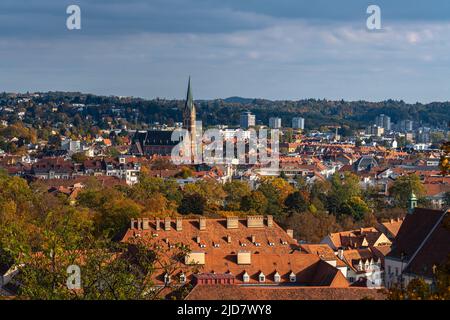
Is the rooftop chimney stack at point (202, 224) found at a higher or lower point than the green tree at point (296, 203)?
higher

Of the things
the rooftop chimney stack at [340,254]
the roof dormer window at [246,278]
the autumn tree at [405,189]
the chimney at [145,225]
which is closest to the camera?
the roof dormer window at [246,278]

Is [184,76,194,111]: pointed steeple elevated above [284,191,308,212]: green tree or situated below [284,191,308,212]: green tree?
above

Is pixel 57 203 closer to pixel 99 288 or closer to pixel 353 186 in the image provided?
pixel 353 186

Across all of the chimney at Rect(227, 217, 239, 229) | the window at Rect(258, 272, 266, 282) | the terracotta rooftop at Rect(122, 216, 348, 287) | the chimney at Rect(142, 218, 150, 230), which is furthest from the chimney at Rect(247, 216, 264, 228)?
the window at Rect(258, 272, 266, 282)

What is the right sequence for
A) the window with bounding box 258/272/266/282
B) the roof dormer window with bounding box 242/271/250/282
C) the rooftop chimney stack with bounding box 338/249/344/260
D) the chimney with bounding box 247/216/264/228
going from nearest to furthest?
1. the roof dormer window with bounding box 242/271/250/282
2. the window with bounding box 258/272/266/282
3. the chimney with bounding box 247/216/264/228
4. the rooftop chimney stack with bounding box 338/249/344/260

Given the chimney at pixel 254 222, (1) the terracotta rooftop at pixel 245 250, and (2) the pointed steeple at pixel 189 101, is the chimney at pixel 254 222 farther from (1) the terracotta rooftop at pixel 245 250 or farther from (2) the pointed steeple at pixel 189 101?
(2) the pointed steeple at pixel 189 101

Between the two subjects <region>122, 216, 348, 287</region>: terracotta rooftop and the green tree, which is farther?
the green tree

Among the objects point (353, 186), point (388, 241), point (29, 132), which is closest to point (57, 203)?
point (388, 241)

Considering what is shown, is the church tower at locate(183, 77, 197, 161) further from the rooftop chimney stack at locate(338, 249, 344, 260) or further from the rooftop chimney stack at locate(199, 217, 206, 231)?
the rooftop chimney stack at locate(199, 217, 206, 231)

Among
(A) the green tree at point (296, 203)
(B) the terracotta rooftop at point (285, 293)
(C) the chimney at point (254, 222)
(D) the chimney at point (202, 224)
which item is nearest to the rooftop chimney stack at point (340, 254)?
(C) the chimney at point (254, 222)

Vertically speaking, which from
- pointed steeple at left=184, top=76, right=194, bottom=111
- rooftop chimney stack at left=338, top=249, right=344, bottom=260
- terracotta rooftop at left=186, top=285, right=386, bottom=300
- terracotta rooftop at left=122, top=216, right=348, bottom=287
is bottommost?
rooftop chimney stack at left=338, top=249, right=344, bottom=260

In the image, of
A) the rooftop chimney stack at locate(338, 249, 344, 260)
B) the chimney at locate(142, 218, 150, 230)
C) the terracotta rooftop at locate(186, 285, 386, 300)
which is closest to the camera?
the terracotta rooftop at locate(186, 285, 386, 300)
